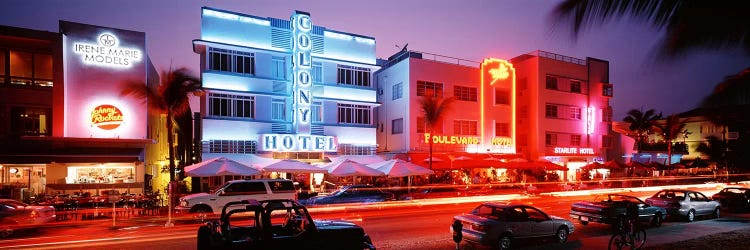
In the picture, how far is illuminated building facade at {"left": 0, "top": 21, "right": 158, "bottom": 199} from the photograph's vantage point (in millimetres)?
23031

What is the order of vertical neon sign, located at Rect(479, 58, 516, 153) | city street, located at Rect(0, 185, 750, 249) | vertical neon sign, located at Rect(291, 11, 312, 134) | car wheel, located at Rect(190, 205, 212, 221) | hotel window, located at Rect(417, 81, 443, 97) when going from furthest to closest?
vertical neon sign, located at Rect(479, 58, 516, 153) → hotel window, located at Rect(417, 81, 443, 97) → vertical neon sign, located at Rect(291, 11, 312, 134) → car wheel, located at Rect(190, 205, 212, 221) → city street, located at Rect(0, 185, 750, 249)

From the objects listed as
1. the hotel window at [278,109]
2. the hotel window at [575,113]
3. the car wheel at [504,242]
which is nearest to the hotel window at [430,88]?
the hotel window at [278,109]

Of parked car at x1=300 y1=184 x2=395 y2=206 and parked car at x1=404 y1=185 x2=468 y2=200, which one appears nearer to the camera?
parked car at x1=300 y1=184 x2=395 y2=206

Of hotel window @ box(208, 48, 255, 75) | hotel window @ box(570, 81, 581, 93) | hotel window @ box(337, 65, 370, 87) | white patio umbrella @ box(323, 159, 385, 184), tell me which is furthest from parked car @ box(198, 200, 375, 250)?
hotel window @ box(570, 81, 581, 93)

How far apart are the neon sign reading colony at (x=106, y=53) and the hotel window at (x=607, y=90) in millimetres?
40416

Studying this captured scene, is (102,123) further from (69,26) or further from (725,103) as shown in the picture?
(725,103)

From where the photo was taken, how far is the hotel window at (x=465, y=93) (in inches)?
1491

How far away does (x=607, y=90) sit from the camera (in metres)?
45.5

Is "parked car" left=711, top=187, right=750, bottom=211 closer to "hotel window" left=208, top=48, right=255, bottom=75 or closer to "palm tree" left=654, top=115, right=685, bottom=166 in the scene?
"hotel window" left=208, top=48, right=255, bottom=75

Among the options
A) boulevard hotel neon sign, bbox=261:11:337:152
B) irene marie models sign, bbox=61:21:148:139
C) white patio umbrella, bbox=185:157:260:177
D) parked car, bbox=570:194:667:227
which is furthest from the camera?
boulevard hotel neon sign, bbox=261:11:337:152

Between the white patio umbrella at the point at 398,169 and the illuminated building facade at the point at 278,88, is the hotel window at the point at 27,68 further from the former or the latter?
the white patio umbrella at the point at 398,169

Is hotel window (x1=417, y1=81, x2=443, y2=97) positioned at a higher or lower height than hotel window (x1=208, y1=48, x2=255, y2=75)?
lower

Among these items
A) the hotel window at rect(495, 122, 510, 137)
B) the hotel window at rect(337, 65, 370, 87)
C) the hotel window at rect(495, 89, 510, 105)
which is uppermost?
the hotel window at rect(337, 65, 370, 87)

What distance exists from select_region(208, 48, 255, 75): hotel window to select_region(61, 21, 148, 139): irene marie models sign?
4192 mm
